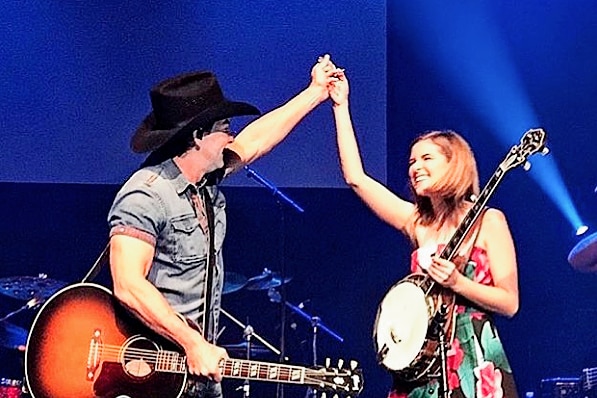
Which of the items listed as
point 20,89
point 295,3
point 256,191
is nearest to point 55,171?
point 20,89

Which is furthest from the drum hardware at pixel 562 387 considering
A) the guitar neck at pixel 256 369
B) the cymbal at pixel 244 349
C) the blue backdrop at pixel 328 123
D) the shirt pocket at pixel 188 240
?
the shirt pocket at pixel 188 240

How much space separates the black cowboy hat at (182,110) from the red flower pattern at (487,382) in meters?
1.11

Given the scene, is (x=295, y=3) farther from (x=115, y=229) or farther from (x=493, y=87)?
(x=115, y=229)

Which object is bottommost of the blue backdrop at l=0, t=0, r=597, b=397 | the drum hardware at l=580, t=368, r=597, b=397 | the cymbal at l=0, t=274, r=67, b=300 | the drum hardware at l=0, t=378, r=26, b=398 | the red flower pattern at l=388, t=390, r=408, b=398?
the red flower pattern at l=388, t=390, r=408, b=398

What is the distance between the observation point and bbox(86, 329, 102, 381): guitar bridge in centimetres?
316

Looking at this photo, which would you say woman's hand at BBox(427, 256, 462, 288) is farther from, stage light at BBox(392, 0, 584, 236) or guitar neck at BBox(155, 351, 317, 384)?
stage light at BBox(392, 0, 584, 236)

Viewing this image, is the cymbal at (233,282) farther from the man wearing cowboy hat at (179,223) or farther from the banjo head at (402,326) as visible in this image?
the banjo head at (402,326)

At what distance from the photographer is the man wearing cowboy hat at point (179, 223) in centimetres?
297

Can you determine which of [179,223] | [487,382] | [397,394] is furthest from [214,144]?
[487,382]

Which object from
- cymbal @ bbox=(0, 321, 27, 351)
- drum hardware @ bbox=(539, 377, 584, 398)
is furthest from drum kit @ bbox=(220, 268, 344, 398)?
drum hardware @ bbox=(539, 377, 584, 398)

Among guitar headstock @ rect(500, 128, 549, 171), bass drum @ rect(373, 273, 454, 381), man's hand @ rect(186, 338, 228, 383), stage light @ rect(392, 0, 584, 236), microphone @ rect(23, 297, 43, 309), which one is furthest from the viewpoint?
stage light @ rect(392, 0, 584, 236)

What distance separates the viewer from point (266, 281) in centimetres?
543

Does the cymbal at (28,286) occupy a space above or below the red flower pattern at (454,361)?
above

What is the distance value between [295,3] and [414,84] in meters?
0.84
